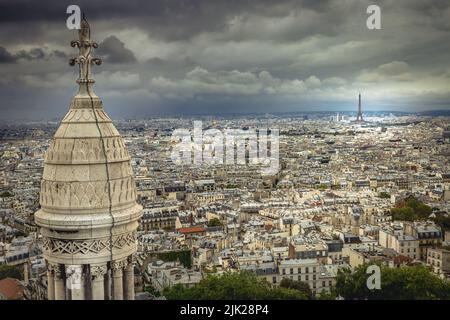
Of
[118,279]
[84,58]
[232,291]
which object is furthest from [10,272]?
[84,58]

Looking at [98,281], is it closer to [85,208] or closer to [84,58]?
[85,208]

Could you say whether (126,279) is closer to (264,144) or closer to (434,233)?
(434,233)

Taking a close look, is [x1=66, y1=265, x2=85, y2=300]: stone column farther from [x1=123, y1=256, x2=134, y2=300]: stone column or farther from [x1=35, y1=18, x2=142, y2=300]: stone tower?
[x1=123, y1=256, x2=134, y2=300]: stone column

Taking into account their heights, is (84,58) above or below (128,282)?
above

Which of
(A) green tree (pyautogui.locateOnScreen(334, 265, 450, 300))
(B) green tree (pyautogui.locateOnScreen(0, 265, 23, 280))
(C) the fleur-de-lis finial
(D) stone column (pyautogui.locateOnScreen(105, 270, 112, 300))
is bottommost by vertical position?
(B) green tree (pyautogui.locateOnScreen(0, 265, 23, 280))

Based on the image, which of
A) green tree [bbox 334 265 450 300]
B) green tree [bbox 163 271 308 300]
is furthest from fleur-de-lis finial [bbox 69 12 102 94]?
green tree [bbox 334 265 450 300]
